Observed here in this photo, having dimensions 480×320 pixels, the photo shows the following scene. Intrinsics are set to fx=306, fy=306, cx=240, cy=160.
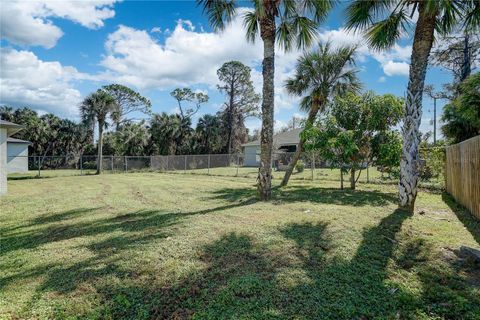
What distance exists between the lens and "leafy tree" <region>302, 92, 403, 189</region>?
10070 millimetres

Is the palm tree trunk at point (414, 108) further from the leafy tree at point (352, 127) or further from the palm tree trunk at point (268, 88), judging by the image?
the palm tree trunk at point (268, 88)

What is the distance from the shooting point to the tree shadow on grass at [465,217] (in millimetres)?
5445

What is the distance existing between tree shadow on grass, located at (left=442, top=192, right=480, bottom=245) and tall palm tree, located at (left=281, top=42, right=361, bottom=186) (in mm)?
5432

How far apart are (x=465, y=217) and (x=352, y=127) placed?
506 cm

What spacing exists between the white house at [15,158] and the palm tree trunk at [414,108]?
2663cm

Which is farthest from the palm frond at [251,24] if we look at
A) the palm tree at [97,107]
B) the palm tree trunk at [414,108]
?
the palm tree at [97,107]

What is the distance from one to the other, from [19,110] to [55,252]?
33.9 meters

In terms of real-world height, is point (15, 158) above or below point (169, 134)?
below

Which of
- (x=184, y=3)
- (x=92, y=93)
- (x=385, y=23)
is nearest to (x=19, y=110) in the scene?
(x=92, y=93)

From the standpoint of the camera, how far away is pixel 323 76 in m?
12.7

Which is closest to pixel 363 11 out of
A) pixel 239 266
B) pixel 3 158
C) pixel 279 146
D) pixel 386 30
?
pixel 386 30

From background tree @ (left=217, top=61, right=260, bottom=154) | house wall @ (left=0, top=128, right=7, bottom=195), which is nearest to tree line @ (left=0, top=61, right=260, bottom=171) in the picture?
background tree @ (left=217, top=61, right=260, bottom=154)

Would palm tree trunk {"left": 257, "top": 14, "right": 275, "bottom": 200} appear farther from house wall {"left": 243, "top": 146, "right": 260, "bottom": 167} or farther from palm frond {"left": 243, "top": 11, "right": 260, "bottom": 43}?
house wall {"left": 243, "top": 146, "right": 260, "bottom": 167}

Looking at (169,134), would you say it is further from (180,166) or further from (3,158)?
(3,158)
